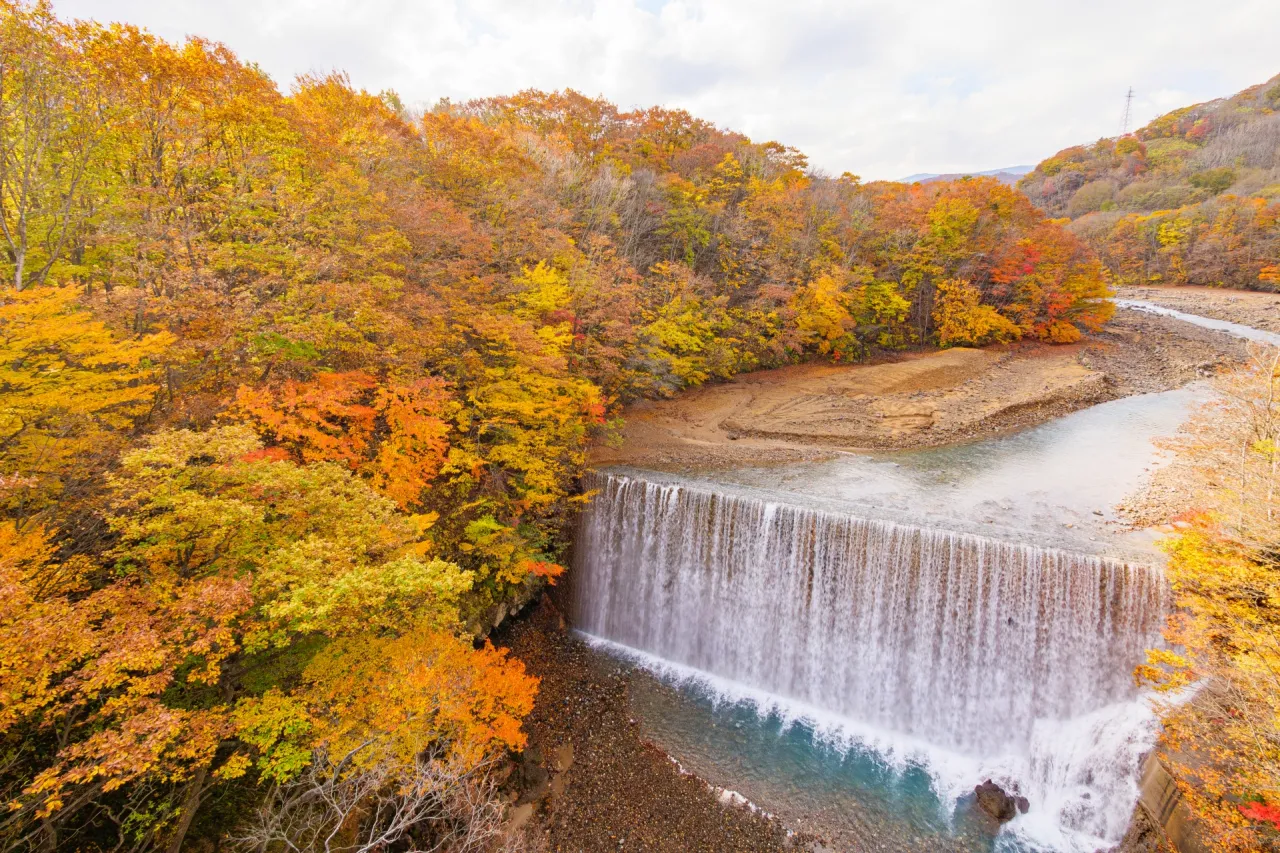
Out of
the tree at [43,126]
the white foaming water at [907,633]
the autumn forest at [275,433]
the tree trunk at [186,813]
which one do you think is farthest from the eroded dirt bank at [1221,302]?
the tree at [43,126]

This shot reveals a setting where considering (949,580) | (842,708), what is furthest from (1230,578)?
(842,708)

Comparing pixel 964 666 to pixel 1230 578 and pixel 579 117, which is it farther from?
pixel 579 117

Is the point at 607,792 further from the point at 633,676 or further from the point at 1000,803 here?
the point at 1000,803

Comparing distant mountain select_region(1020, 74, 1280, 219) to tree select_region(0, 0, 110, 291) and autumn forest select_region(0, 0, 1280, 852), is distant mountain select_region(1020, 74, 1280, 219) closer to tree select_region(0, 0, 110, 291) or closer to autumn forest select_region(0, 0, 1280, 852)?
autumn forest select_region(0, 0, 1280, 852)

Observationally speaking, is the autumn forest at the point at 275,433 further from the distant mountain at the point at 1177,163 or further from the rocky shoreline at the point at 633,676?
the distant mountain at the point at 1177,163

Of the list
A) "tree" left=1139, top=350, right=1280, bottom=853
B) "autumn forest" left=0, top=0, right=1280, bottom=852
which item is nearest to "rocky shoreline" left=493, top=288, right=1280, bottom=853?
"autumn forest" left=0, top=0, right=1280, bottom=852

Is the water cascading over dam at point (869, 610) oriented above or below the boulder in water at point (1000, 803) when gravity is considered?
above

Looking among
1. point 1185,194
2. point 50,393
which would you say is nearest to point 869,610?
point 50,393
